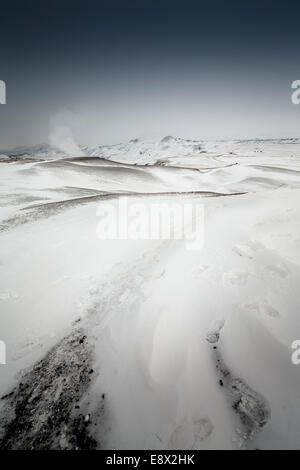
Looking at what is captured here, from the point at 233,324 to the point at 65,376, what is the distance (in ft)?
8.63

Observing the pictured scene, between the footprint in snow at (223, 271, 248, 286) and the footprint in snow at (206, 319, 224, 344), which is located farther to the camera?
the footprint in snow at (223, 271, 248, 286)

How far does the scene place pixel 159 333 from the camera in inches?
139

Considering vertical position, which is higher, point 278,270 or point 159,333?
point 278,270

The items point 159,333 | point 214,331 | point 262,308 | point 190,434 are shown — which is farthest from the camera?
point 262,308

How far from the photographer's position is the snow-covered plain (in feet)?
7.79

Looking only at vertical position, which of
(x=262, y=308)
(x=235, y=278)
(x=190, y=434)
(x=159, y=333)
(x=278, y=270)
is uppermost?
(x=278, y=270)

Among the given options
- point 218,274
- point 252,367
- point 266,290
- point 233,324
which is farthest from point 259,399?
point 218,274

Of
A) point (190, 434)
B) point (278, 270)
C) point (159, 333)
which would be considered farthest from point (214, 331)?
point (278, 270)

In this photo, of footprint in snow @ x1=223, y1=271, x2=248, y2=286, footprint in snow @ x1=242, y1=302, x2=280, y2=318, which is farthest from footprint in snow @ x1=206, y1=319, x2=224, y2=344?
footprint in snow @ x1=223, y1=271, x2=248, y2=286

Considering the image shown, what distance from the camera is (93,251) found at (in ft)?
20.6

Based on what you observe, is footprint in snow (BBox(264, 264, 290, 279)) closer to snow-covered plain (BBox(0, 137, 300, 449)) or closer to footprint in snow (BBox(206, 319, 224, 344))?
snow-covered plain (BBox(0, 137, 300, 449))

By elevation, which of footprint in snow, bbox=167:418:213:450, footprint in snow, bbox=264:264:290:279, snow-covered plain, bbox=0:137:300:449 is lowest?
footprint in snow, bbox=167:418:213:450

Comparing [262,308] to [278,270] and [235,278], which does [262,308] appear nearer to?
[235,278]
